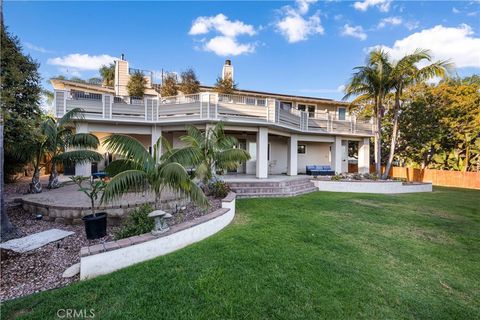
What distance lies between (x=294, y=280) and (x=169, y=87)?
18.1 m

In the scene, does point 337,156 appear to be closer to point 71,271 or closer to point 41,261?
point 71,271

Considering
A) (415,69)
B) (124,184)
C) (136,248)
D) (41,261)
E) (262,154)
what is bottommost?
(41,261)

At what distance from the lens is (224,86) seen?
1798 centimetres

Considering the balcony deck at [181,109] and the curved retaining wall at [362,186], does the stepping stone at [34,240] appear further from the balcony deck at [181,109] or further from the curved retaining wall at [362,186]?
the curved retaining wall at [362,186]

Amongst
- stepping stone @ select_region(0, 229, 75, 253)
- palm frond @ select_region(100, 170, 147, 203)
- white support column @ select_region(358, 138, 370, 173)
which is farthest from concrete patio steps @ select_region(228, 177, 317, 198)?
white support column @ select_region(358, 138, 370, 173)

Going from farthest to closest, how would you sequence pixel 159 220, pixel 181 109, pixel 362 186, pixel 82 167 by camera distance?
1. pixel 362 186
2. pixel 82 167
3. pixel 181 109
4. pixel 159 220

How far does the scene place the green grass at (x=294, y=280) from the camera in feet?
9.71

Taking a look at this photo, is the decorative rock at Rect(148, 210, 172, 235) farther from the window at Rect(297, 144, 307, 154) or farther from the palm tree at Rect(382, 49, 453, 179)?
the window at Rect(297, 144, 307, 154)

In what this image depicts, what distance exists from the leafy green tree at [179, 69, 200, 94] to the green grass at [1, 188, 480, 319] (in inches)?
562

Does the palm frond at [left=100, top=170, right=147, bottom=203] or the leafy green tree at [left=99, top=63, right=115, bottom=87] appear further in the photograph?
the leafy green tree at [left=99, top=63, right=115, bottom=87]

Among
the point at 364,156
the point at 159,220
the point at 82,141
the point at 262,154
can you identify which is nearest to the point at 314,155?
the point at 364,156

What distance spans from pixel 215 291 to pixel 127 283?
55.0 inches

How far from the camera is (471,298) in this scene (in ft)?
11.4

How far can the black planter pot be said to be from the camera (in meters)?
5.26
